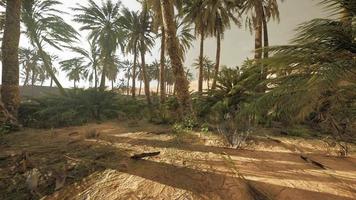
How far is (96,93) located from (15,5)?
16.2ft

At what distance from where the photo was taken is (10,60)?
313 inches

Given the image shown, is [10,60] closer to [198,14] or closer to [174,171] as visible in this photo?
[174,171]

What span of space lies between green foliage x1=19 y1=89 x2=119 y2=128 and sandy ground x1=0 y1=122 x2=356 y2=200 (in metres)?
3.42

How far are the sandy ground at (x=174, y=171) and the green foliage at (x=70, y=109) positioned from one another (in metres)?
3.42

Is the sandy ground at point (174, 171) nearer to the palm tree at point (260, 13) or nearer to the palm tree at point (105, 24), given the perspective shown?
the palm tree at point (260, 13)

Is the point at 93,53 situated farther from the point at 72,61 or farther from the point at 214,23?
the point at 214,23

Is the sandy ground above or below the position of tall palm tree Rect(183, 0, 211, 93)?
→ below

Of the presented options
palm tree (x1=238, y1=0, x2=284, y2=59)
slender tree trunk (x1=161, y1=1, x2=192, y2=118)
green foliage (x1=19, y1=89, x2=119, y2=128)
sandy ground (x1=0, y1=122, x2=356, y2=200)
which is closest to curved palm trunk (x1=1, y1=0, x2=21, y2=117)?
green foliage (x1=19, y1=89, x2=119, y2=128)

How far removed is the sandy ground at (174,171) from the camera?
3.37 metres

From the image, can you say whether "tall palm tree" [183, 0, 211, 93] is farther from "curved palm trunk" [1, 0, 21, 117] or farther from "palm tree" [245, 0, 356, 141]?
"palm tree" [245, 0, 356, 141]

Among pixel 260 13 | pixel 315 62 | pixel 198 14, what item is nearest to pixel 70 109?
pixel 315 62

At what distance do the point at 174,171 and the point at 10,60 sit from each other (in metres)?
7.32

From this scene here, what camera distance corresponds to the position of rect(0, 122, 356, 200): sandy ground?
337cm

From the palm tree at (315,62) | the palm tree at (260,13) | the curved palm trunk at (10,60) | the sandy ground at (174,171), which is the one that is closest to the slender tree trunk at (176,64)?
the sandy ground at (174,171)
